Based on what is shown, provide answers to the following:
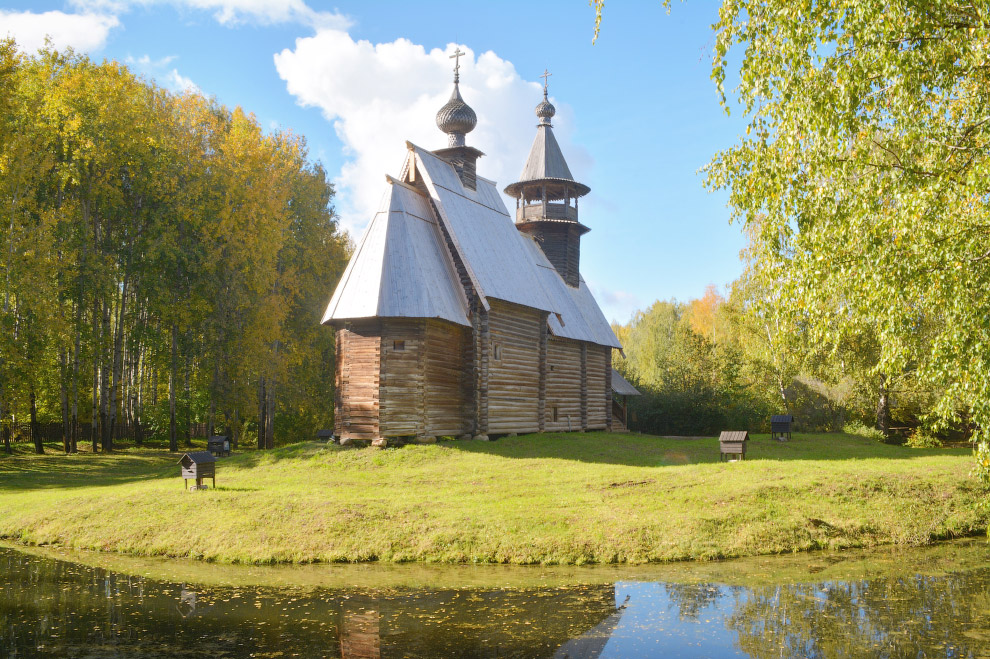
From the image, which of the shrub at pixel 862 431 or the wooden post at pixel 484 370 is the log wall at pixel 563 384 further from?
the shrub at pixel 862 431

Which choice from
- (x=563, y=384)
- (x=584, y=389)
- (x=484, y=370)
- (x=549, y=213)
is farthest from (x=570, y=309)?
(x=484, y=370)

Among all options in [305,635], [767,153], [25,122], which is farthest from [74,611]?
[25,122]

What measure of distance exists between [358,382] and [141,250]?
42.8 ft

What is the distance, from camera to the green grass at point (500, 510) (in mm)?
13078

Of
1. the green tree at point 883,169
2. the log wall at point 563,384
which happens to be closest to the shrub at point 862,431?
the log wall at point 563,384

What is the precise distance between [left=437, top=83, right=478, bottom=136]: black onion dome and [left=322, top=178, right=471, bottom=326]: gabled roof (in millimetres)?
5816

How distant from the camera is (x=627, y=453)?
24578 mm

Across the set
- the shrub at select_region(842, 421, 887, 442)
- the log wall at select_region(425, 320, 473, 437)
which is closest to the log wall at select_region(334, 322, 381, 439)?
the log wall at select_region(425, 320, 473, 437)

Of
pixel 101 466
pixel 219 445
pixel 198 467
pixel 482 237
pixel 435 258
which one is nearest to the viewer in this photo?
pixel 198 467

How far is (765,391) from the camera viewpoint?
3844cm

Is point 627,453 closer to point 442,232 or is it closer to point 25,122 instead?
Answer: point 442,232

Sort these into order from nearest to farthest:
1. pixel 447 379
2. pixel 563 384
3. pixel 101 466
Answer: pixel 447 379
pixel 101 466
pixel 563 384

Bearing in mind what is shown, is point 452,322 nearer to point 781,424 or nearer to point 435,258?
point 435,258

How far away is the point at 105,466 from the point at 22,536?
11357mm
